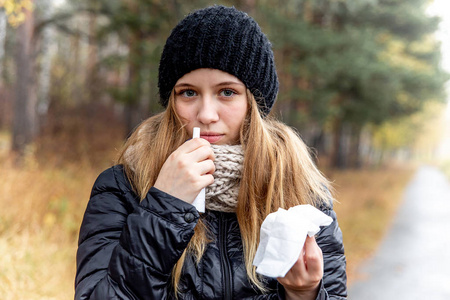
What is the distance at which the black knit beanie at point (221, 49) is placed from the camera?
5.61ft

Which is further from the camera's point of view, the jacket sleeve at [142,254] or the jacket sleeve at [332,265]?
the jacket sleeve at [332,265]

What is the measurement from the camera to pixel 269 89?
1924 millimetres

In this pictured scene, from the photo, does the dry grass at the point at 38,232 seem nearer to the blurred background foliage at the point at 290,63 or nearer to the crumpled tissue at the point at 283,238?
the crumpled tissue at the point at 283,238

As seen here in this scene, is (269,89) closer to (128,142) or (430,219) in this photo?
(128,142)

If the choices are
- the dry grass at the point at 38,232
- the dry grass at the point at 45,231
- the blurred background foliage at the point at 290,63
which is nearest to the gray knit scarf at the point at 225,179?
the dry grass at the point at 45,231

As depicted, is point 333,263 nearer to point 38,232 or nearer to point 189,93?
point 189,93

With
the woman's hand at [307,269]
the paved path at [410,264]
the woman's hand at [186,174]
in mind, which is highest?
the woman's hand at [186,174]

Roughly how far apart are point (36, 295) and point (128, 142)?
2.44 meters

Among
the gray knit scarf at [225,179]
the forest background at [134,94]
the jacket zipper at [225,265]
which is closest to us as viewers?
the jacket zipper at [225,265]

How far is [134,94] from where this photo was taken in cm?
1061

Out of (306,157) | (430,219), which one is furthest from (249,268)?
(430,219)

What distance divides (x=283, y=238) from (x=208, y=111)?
0.63 meters

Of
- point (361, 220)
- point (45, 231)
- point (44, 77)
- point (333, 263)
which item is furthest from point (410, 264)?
point (44, 77)

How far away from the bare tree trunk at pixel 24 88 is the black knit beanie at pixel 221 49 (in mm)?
8450
